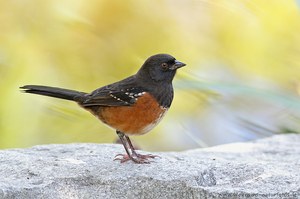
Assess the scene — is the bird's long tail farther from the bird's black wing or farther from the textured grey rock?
the textured grey rock

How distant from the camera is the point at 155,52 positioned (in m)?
5.99

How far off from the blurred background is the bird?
128 centimetres

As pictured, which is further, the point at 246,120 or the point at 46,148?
the point at 246,120

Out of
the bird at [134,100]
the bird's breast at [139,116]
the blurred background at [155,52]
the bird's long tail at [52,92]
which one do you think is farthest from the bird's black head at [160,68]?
the blurred background at [155,52]

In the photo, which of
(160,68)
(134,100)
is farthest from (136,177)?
(160,68)

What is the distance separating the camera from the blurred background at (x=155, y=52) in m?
5.83

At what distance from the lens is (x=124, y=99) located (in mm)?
4258

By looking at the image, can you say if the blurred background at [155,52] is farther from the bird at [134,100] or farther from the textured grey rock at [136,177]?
the textured grey rock at [136,177]

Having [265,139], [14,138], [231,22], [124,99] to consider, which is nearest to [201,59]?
[231,22]

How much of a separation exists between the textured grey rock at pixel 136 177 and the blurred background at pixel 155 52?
1465 mm

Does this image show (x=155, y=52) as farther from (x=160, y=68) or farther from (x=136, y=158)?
(x=136, y=158)

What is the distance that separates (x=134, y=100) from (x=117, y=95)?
0.12m

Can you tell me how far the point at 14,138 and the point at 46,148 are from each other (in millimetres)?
1326

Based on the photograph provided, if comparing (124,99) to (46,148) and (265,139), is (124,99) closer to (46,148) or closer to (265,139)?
(46,148)
